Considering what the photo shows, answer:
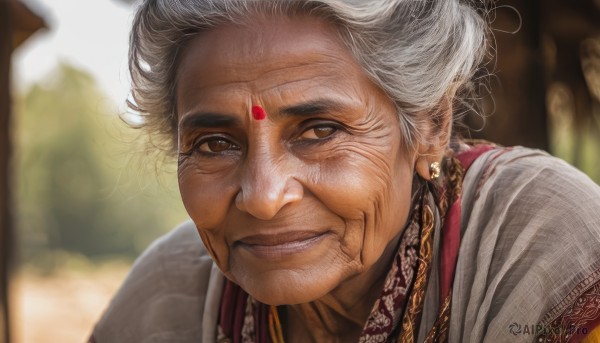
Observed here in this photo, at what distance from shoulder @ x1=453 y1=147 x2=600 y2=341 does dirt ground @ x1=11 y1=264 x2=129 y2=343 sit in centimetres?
930

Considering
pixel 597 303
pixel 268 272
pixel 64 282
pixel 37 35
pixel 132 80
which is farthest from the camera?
pixel 64 282

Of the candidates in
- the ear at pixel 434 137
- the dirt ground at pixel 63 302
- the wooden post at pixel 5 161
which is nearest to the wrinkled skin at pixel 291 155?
the ear at pixel 434 137

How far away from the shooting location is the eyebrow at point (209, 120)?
235cm

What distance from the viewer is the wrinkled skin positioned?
2.29 m

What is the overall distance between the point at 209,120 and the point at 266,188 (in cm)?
31

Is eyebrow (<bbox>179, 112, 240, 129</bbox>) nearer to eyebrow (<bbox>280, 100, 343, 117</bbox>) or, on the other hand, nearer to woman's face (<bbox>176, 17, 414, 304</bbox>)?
woman's face (<bbox>176, 17, 414, 304</bbox>)

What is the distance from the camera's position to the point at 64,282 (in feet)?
51.6

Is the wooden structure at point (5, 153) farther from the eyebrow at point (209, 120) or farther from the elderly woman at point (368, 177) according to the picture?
the eyebrow at point (209, 120)

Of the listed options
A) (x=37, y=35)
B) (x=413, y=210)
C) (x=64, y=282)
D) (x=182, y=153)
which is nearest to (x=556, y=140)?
(x=413, y=210)

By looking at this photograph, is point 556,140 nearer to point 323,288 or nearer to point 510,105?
point 510,105

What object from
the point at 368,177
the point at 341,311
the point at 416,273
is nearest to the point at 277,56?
the point at 368,177

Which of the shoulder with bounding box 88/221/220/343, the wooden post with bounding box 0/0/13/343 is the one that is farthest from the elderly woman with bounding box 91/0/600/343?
the wooden post with bounding box 0/0/13/343

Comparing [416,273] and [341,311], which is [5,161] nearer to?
[341,311]

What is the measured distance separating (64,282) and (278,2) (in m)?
14.4
